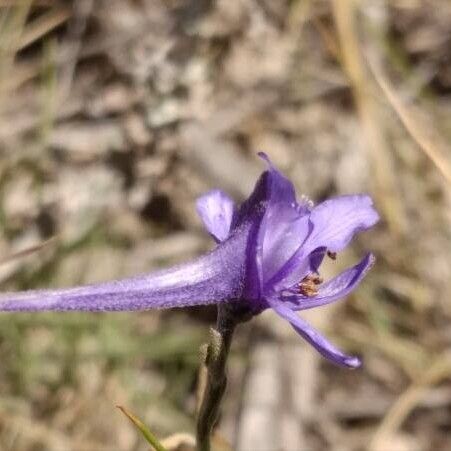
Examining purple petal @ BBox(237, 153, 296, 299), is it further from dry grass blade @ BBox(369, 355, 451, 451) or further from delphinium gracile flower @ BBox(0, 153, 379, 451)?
dry grass blade @ BBox(369, 355, 451, 451)

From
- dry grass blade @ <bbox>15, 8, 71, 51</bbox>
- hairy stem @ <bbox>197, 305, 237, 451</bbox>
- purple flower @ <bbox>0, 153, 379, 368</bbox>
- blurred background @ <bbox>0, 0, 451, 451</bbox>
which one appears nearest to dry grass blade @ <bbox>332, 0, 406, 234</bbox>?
blurred background @ <bbox>0, 0, 451, 451</bbox>

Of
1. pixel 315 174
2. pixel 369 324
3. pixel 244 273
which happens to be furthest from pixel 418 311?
pixel 244 273

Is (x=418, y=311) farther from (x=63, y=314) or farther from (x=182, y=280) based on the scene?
(x=182, y=280)

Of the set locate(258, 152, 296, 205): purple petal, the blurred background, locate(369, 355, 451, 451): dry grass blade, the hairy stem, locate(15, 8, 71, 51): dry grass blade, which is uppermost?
locate(258, 152, 296, 205): purple petal

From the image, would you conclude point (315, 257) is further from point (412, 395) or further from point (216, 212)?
point (412, 395)

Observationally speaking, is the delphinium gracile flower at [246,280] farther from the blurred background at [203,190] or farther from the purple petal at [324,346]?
the blurred background at [203,190]
